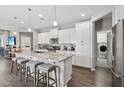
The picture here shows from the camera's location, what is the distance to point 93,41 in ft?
15.0

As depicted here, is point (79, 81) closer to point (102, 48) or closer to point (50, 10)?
point (102, 48)

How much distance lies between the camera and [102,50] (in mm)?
5141

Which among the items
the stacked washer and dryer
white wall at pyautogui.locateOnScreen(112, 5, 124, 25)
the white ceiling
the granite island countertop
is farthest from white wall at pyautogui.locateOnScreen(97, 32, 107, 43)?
the granite island countertop

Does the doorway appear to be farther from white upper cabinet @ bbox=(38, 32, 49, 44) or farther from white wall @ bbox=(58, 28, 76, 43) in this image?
white upper cabinet @ bbox=(38, 32, 49, 44)

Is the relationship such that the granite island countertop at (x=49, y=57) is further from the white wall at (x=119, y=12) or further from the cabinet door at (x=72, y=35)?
the cabinet door at (x=72, y=35)

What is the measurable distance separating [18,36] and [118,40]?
8.41m

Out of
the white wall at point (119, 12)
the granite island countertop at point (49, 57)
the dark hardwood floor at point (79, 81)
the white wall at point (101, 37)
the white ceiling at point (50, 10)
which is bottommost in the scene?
the dark hardwood floor at point (79, 81)

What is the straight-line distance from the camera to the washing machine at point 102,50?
198 inches

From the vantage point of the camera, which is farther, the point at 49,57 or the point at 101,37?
the point at 101,37

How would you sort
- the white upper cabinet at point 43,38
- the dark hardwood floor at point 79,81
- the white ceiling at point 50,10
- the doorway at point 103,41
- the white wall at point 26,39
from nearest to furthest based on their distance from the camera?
1. the dark hardwood floor at point 79,81
2. the white ceiling at point 50,10
3. the doorway at point 103,41
4. the white upper cabinet at point 43,38
5. the white wall at point 26,39

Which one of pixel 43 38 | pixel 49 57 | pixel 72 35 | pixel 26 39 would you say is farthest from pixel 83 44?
pixel 26 39

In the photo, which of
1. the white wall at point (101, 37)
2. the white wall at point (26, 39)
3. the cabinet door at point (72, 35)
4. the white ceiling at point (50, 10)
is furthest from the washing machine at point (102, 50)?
the white wall at point (26, 39)
